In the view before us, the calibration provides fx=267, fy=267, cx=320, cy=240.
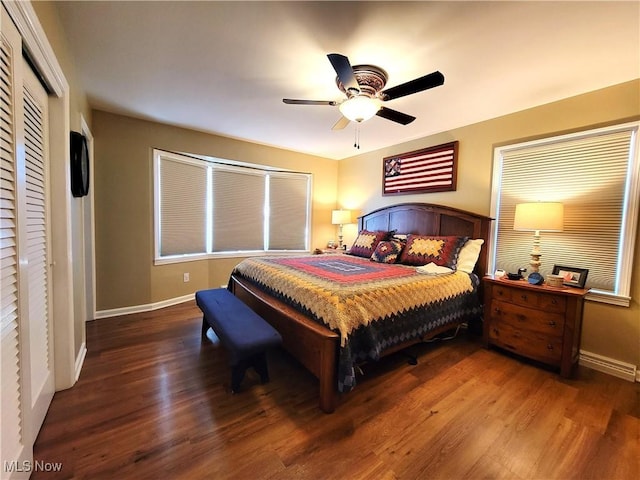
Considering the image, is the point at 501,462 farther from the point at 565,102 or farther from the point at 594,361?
the point at 565,102

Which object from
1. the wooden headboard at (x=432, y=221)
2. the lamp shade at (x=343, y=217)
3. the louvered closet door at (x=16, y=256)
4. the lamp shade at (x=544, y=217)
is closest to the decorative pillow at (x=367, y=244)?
the wooden headboard at (x=432, y=221)

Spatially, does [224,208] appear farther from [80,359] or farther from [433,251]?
[433,251]

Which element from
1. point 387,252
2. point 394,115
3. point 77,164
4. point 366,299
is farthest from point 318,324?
point 77,164

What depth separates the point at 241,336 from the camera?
183 centimetres

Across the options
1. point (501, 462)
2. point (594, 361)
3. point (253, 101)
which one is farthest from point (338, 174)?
point (501, 462)

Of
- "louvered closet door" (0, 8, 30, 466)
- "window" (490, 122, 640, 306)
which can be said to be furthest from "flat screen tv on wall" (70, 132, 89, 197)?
"window" (490, 122, 640, 306)

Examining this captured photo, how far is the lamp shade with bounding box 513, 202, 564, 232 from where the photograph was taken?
7.51 ft

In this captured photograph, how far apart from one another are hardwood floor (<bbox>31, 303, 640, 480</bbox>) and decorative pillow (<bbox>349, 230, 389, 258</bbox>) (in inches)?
61.7

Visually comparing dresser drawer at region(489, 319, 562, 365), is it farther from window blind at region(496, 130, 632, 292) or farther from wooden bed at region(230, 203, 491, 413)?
window blind at region(496, 130, 632, 292)

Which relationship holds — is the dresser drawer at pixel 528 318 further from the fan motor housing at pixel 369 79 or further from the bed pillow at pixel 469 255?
the fan motor housing at pixel 369 79

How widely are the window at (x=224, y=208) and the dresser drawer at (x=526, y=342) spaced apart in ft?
10.7

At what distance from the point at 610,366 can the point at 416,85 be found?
2.87 m

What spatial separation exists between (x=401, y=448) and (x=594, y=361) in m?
2.19

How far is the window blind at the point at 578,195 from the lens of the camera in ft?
7.48
